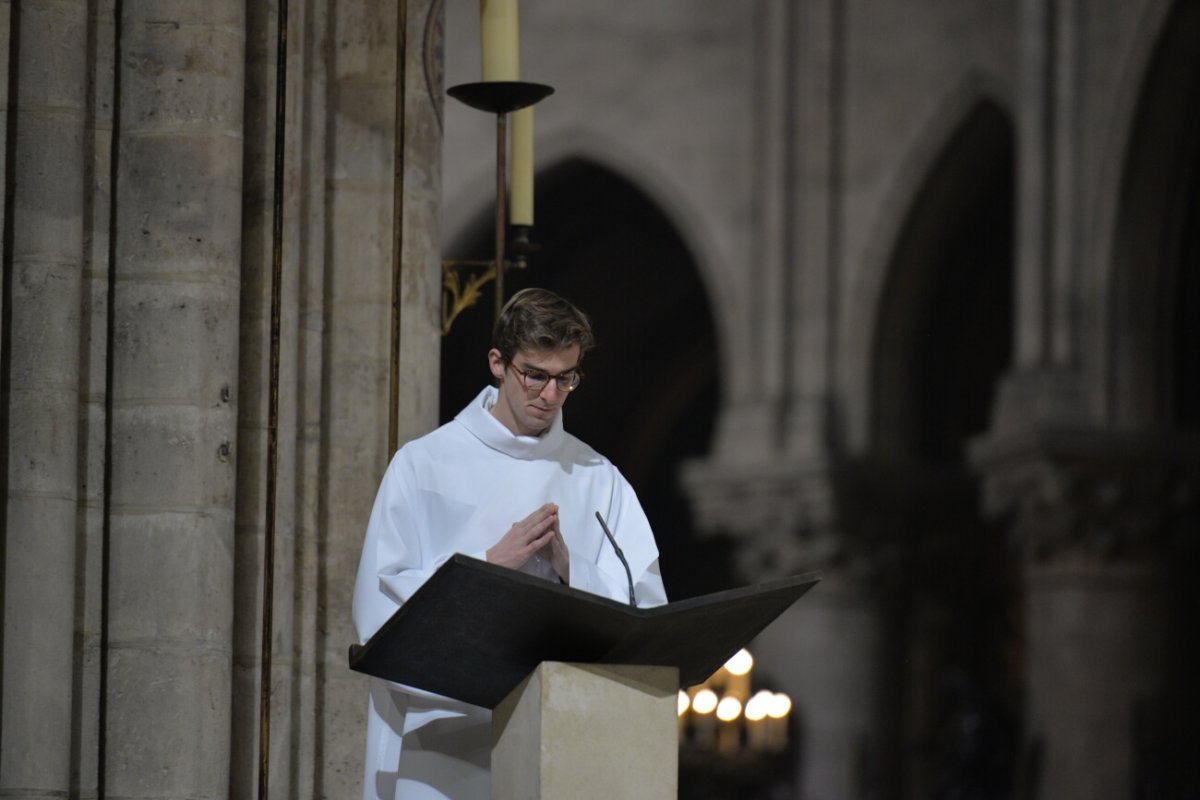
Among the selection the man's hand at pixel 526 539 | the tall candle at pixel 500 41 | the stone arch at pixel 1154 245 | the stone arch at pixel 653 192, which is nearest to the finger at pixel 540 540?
the man's hand at pixel 526 539

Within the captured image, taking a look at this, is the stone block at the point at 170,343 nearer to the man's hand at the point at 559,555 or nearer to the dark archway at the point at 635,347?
the man's hand at the point at 559,555

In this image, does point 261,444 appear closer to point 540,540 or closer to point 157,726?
point 157,726

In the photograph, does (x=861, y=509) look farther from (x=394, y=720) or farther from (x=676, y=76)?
(x=394, y=720)

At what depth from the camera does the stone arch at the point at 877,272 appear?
44.1ft

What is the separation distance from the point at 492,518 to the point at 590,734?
2.16 feet

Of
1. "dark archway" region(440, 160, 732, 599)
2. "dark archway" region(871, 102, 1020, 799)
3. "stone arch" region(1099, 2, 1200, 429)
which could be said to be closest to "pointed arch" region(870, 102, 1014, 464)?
"dark archway" region(871, 102, 1020, 799)

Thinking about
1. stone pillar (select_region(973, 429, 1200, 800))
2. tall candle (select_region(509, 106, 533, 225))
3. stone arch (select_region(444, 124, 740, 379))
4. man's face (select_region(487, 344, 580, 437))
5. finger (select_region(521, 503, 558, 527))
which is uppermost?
stone arch (select_region(444, 124, 740, 379))

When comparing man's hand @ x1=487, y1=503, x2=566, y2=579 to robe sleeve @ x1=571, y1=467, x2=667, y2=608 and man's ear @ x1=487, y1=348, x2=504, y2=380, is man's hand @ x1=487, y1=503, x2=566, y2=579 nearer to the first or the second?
robe sleeve @ x1=571, y1=467, x2=667, y2=608

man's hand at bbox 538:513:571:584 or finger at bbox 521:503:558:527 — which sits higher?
finger at bbox 521:503:558:527

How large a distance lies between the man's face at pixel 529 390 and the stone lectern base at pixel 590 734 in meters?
0.52

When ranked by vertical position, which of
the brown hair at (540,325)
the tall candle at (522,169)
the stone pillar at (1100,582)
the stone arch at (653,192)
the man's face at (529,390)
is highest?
the stone arch at (653,192)

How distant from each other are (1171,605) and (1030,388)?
136 cm

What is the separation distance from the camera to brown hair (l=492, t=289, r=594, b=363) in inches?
140

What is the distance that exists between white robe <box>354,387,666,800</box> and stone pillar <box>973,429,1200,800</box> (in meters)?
7.59
